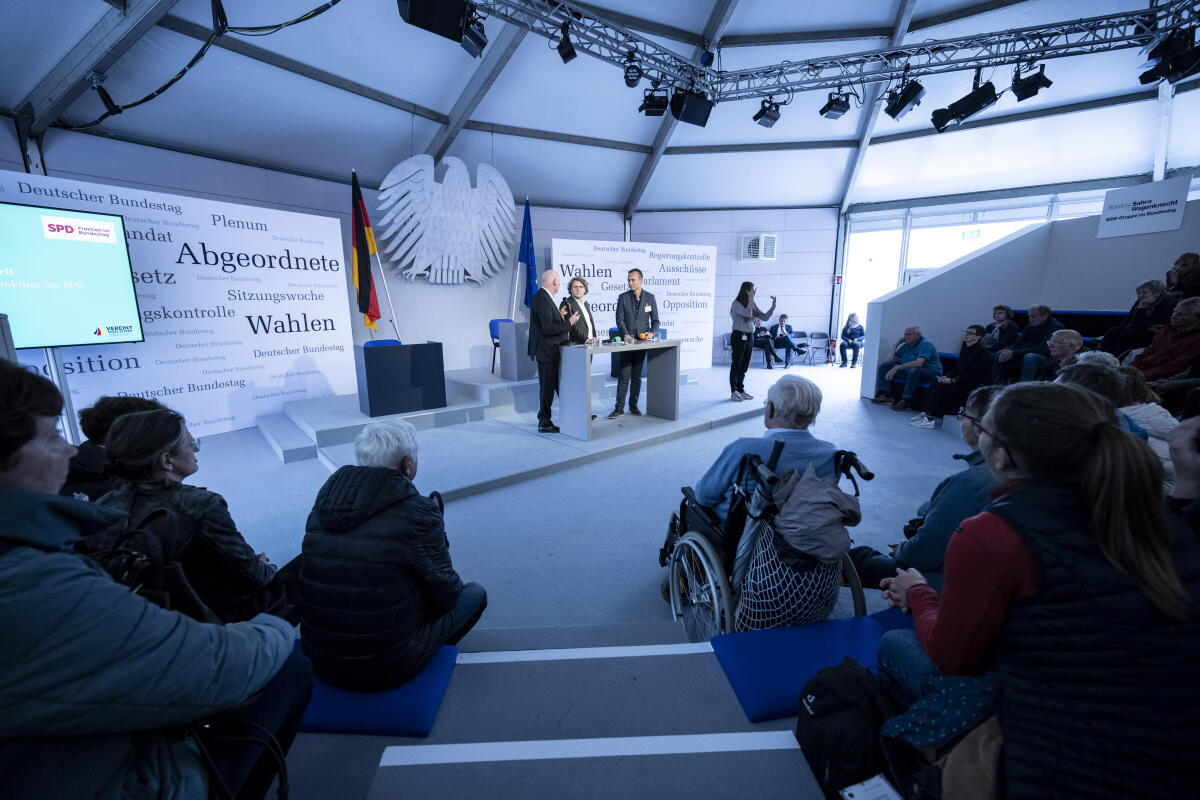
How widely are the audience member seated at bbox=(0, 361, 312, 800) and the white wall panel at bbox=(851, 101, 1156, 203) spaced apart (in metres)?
9.64

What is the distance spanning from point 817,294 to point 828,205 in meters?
1.59

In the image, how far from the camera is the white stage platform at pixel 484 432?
11.7 ft

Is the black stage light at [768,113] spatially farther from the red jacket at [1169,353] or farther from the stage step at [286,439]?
the stage step at [286,439]

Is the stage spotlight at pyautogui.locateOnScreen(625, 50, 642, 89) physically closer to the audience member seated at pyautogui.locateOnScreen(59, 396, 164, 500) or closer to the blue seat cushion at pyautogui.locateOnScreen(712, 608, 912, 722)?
the audience member seated at pyautogui.locateOnScreen(59, 396, 164, 500)

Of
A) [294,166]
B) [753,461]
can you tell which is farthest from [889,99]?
[294,166]

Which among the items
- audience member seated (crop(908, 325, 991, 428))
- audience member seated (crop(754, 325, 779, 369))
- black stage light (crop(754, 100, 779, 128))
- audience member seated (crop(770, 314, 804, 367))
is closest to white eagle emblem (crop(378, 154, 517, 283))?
black stage light (crop(754, 100, 779, 128))

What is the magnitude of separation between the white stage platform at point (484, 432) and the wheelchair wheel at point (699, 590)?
1694 millimetres

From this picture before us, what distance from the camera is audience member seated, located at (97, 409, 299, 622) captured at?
129 centimetres

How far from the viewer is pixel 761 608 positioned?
1516mm

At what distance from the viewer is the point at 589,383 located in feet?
13.3

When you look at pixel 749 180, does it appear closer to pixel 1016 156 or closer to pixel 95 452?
pixel 1016 156

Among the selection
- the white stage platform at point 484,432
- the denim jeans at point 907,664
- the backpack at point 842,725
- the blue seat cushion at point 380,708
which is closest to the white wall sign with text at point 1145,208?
the white stage platform at point 484,432

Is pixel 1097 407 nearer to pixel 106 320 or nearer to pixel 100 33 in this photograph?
pixel 106 320

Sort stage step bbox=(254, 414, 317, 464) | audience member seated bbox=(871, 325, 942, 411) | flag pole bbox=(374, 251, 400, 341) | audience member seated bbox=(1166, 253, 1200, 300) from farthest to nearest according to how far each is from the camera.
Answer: flag pole bbox=(374, 251, 400, 341) < audience member seated bbox=(871, 325, 942, 411) < audience member seated bbox=(1166, 253, 1200, 300) < stage step bbox=(254, 414, 317, 464)
